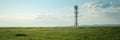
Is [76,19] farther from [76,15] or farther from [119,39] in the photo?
[119,39]

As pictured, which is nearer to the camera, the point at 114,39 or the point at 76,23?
the point at 114,39

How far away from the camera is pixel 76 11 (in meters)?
86.1

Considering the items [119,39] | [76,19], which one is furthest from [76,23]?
[119,39]

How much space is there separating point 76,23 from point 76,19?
2.01 metres

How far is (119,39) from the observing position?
2916 cm

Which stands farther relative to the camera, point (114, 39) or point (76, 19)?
point (76, 19)

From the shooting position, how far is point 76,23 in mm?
90500

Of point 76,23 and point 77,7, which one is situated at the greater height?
point 77,7

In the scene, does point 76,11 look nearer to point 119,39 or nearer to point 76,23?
point 76,23

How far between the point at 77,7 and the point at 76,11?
5.47 ft

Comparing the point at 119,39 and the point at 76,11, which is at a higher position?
the point at 76,11

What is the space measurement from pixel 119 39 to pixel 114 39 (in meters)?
0.67

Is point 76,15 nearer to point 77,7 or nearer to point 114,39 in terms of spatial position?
point 77,7

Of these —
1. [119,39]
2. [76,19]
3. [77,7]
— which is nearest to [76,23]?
[76,19]
